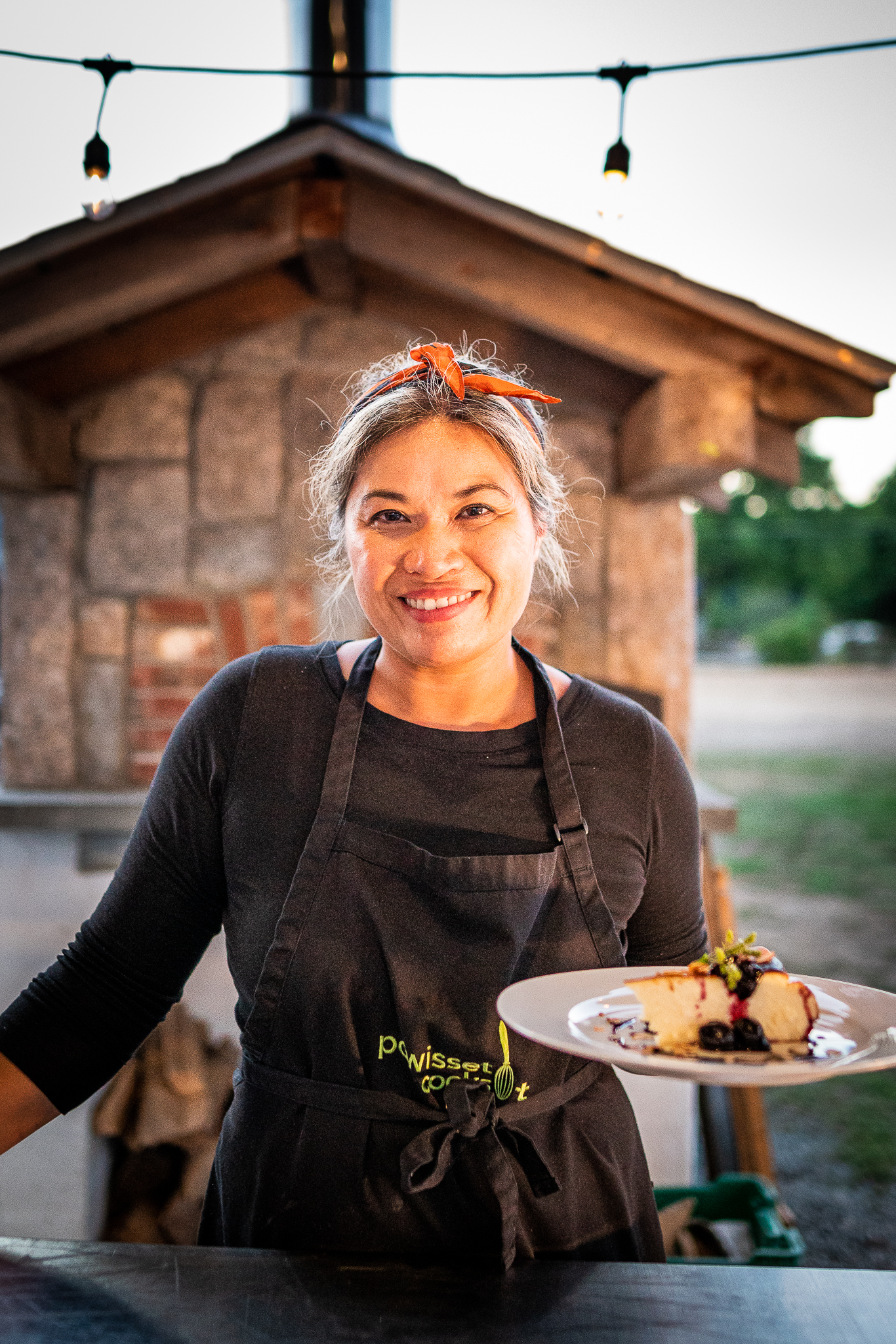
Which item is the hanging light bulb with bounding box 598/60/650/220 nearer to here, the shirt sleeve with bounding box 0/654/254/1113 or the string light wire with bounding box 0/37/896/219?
the string light wire with bounding box 0/37/896/219

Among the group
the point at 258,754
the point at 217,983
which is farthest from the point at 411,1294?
the point at 217,983

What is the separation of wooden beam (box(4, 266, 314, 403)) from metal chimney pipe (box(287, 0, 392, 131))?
58 cm

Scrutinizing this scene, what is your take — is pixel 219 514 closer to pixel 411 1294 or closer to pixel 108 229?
pixel 108 229

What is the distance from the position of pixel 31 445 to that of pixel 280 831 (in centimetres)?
174

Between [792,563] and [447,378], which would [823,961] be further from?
[792,563]

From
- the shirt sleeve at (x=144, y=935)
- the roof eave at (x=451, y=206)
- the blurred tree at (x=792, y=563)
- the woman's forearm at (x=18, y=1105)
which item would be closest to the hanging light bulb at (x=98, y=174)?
the roof eave at (x=451, y=206)

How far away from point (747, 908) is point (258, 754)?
26.6 feet

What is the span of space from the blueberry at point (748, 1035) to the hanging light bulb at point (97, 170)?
1.87m

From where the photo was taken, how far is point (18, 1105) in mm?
1411

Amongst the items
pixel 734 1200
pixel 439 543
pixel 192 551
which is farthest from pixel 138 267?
pixel 734 1200

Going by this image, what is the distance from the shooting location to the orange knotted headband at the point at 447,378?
1.53m

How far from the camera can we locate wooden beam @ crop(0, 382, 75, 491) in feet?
8.70

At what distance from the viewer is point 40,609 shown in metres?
2.99

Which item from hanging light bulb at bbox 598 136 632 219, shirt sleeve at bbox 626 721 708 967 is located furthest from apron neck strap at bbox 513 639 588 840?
hanging light bulb at bbox 598 136 632 219
